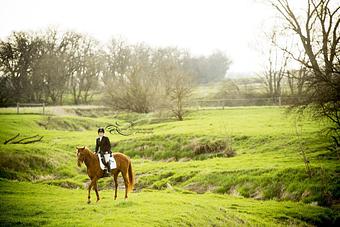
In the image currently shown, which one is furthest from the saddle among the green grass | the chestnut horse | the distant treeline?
the distant treeline

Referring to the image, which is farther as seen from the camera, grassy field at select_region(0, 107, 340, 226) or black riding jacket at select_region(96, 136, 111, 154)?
black riding jacket at select_region(96, 136, 111, 154)

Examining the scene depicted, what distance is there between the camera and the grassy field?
18125 mm

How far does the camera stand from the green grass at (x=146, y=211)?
16.0 meters

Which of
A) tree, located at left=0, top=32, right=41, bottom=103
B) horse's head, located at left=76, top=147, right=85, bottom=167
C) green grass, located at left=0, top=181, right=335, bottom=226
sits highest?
tree, located at left=0, top=32, right=41, bottom=103

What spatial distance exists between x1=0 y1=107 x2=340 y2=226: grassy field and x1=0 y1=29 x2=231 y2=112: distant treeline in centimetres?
962

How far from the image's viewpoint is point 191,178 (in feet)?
99.9

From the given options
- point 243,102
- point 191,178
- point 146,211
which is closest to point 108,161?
point 146,211

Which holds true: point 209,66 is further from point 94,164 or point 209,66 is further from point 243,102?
point 94,164

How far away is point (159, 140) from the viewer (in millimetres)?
44469

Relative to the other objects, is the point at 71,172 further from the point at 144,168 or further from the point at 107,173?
the point at 107,173

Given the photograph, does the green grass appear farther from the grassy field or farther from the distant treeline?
the distant treeline

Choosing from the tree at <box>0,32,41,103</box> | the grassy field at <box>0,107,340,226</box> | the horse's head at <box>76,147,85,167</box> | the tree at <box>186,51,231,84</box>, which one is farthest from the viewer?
the tree at <box>186,51,231,84</box>

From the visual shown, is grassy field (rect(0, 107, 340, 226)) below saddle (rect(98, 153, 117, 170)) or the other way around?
below

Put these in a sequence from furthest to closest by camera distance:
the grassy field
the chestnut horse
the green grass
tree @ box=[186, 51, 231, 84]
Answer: tree @ box=[186, 51, 231, 84]
the grassy field
the chestnut horse
the green grass
